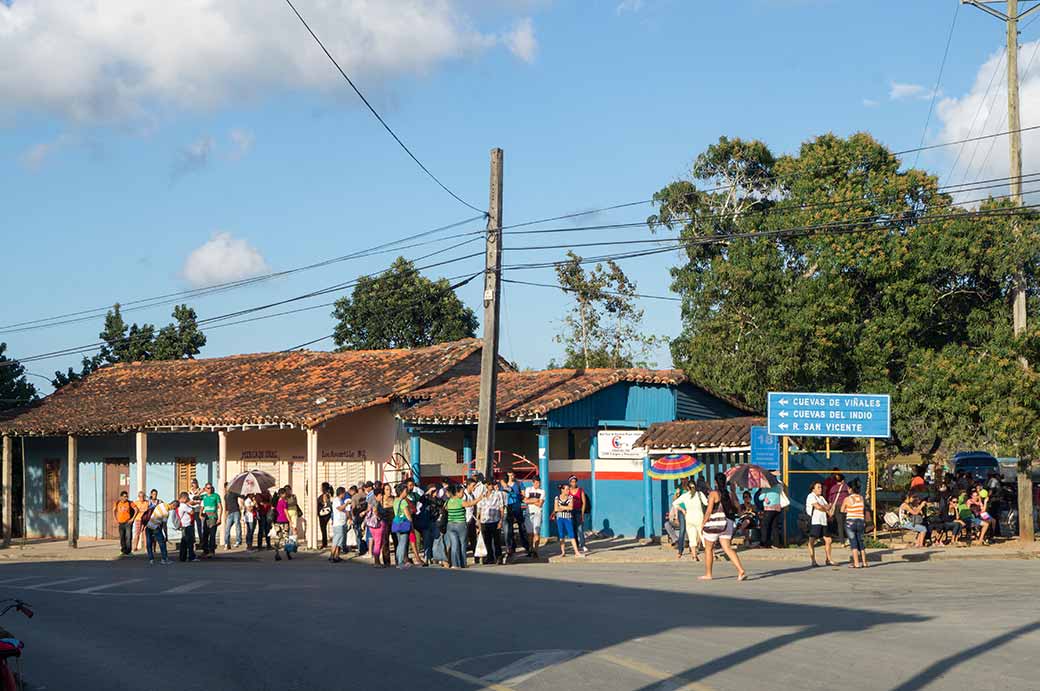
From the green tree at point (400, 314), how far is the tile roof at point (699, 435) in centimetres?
3534

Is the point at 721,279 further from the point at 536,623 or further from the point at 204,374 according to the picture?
the point at 536,623

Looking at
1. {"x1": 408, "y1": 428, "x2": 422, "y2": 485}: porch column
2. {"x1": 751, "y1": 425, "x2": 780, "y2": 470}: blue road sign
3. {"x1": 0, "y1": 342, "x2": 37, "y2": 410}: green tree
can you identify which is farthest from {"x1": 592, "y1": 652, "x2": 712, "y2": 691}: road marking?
{"x1": 0, "y1": 342, "x2": 37, "y2": 410}: green tree

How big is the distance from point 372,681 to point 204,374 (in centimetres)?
2786

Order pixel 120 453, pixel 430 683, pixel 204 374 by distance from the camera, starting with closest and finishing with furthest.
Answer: pixel 430 683, pixel 120 453, pixel 204 374

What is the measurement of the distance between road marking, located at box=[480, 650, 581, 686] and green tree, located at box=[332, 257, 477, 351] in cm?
5082

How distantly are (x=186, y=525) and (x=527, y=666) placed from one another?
16053 mm

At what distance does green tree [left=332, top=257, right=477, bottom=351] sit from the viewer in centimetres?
6228

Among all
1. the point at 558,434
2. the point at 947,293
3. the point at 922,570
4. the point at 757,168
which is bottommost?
the point at 922,570

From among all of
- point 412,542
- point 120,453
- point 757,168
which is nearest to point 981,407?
point 412,542

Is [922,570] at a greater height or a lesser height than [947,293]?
lesser

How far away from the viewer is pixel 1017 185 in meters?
25.6

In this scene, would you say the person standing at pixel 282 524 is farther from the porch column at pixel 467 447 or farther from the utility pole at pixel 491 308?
the porch column at pixel 467 447

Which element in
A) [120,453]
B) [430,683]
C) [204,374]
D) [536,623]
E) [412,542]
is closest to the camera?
[430,683]

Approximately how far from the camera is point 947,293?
35219mm
